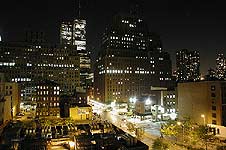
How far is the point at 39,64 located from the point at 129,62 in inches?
2745

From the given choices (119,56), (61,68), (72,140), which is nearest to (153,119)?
(72,140)

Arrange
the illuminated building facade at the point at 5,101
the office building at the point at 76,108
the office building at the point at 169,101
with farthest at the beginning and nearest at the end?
the office building at the point at 169,101, the office building at the point at 76,108, the illuminated building facade at the point at 5,101

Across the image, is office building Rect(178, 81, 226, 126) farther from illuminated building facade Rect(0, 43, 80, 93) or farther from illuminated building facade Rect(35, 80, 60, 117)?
illuminated building facade Rect(0, 43, 80, 93)

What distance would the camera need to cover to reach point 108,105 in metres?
143

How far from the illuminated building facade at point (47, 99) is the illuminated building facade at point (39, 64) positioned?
5756 centimetres

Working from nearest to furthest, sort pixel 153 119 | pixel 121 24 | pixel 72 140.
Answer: pixel 72 140
pixel 153 119
pixel 121 24

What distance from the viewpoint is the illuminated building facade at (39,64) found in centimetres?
15275

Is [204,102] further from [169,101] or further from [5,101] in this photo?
[5,101]

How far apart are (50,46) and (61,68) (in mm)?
19669

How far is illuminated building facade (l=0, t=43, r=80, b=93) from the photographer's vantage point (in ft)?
→ 501

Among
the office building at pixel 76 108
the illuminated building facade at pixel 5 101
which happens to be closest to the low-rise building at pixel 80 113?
the office building at pixel 76 108

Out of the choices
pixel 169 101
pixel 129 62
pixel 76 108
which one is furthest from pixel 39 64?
pixel 169 101

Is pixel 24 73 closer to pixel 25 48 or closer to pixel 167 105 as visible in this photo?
Result: pixel 25 48

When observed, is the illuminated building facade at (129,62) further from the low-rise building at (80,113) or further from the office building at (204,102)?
the office building at (204,102)
